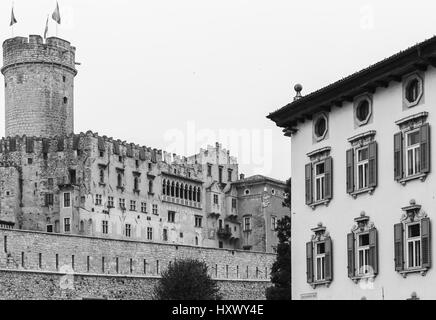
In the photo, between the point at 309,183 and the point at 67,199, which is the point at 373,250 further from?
the point at 67,199

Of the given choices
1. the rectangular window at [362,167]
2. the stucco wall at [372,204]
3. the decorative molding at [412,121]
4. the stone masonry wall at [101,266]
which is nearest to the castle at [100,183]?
the stone masonry wall at [101,266]

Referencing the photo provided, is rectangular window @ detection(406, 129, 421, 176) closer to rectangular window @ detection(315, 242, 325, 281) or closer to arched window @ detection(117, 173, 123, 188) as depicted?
rectangular window @ detection(315, 242, 325, 281)

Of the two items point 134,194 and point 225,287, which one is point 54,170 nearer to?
point 134,194

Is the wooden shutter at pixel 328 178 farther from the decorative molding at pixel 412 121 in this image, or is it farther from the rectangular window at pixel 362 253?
the decorative molding at pixel 412 121

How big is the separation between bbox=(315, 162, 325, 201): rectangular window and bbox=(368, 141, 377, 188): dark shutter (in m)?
3.89

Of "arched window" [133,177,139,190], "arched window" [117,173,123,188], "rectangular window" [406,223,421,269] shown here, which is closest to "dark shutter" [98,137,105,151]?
"arched window" [117,173,123,188]

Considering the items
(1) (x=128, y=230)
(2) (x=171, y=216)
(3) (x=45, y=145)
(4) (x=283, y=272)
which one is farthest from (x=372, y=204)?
(2) (x=171, y=216)

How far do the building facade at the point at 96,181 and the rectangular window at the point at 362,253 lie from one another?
6523 cm

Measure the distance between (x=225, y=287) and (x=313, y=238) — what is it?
2044 inches

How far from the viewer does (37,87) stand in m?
114

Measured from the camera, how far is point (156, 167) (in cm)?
11538

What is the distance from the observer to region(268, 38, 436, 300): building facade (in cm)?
3531
